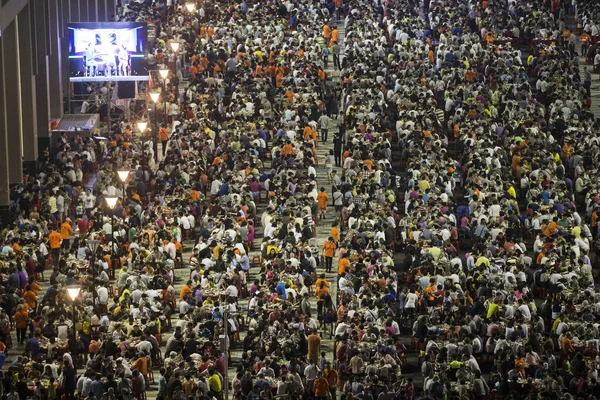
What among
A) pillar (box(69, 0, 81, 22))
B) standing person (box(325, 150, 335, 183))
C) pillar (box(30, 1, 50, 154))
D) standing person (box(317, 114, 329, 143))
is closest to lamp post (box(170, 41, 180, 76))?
pillar (box(30, 1, 50, 154))

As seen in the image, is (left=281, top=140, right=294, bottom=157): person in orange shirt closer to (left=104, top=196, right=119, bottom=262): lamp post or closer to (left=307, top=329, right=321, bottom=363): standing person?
(left=104, top=196, right=119, bottom=262): lamp post

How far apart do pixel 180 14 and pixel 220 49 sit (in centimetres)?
651

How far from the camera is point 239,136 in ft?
201

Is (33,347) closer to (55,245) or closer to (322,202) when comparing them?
(55,245)

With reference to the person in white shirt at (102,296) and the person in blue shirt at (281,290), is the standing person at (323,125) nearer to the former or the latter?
the person in blue shirt at (281,290)

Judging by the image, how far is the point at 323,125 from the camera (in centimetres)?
6400

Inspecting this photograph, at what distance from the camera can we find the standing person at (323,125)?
6391 centimetres

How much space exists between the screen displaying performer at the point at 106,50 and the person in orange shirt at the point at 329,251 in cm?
1723

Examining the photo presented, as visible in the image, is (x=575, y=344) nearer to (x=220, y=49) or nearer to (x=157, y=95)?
(x=157, y=95)

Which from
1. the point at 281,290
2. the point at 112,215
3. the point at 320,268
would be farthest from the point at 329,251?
the point at 112,215

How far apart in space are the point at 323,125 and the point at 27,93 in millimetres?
9940

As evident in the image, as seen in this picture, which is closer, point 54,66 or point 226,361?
point 226,361

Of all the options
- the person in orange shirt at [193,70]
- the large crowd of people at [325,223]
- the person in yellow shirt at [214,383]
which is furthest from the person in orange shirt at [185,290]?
the person in orange shirt at [193,70]

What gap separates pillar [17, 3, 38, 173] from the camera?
66.6 meters
